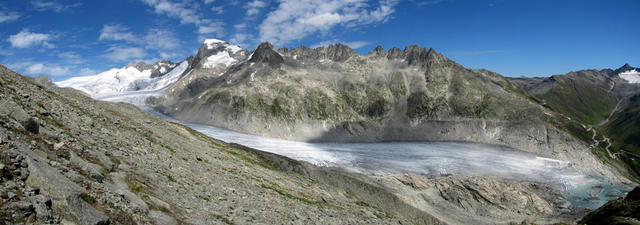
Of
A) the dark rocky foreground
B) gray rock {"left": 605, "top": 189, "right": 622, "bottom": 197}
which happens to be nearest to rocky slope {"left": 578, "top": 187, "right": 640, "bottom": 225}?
the dark rocky foreground

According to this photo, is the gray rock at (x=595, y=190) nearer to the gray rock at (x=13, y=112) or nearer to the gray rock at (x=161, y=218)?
the gray rock at (x=161, y=218)

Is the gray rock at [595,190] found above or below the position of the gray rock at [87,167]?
below

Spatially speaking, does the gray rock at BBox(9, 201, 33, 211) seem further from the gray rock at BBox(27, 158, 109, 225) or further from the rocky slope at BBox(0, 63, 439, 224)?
the gray rock at BBox(27, 158, 109, 225)

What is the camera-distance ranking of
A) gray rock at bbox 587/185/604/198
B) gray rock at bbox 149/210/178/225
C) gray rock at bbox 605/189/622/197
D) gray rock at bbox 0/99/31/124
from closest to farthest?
gray rock at bbox 149/210/178/225 < gray rock at bbox 0/99/31/124 < gray rock at bbox 587/185/604/198 < gray rock at bbox 605/189/622/197

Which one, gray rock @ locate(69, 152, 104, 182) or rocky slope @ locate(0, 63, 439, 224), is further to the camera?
gray rock @ locate(69, 152, 104, 182)

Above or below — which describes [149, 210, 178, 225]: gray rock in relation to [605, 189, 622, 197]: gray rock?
above

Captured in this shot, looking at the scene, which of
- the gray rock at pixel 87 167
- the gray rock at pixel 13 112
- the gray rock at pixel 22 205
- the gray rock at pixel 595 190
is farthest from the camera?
the gray rock at pixel 595 190

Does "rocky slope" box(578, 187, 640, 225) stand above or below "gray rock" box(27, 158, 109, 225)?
below

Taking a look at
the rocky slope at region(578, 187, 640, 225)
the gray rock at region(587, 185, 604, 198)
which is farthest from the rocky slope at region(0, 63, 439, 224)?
the gray rock at region(587, 185, 604, 198)

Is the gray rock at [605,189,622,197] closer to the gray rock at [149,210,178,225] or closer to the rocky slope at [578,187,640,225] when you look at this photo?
the rocky slope at [578,187,640,225]

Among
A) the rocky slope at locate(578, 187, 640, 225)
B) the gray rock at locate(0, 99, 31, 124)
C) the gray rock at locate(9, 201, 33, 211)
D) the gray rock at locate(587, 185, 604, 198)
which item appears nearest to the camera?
the gray rock at locate(9, 201, 33, 211)

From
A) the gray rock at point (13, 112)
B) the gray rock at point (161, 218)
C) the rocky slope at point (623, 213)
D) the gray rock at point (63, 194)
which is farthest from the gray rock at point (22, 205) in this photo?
the rocky slope at point (623, 213)

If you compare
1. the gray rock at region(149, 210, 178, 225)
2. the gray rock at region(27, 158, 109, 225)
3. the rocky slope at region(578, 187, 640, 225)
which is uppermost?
the gray rock at region(27, 158, 109, 225)

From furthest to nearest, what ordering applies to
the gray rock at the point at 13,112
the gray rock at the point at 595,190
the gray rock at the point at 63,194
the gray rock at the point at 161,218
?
the gray rock at the point at 595,190 → the gray rock at the point at 13,112 → the gray rock at the point at 161,218 → the gray rock at the point at 63,194
